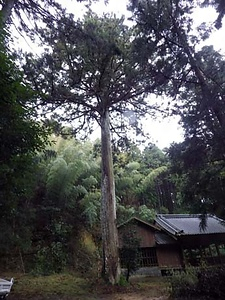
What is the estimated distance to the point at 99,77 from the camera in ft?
32.5

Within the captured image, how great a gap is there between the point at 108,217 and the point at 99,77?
524 cm

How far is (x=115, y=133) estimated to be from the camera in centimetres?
1224

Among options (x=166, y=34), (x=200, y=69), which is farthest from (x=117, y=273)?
(x=166, y=34)

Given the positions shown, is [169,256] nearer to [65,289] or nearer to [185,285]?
[65,289]

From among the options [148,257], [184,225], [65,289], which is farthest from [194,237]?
[65,289]

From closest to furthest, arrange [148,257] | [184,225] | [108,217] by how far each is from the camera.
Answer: [108,217], [148,257], [184,225]

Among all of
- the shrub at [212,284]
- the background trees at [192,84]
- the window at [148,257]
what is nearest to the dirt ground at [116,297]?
the shrub at [212,284]

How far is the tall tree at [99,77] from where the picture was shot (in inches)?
339

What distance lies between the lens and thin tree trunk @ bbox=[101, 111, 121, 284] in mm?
8648

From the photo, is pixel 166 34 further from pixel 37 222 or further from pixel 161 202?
pixel 161 202

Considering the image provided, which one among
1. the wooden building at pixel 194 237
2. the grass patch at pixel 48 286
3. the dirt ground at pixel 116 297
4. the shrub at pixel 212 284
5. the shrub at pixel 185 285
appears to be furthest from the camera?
the wooden building at pixel 194 237

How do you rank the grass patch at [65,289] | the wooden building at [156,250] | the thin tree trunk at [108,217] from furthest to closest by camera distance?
the wooden building at [156,250], the thin tree trunk at [108,217], the grass patch at [65,289]

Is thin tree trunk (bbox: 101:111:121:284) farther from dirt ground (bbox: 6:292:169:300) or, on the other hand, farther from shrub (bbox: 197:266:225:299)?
shrub (bbox: 197:266:225:299)

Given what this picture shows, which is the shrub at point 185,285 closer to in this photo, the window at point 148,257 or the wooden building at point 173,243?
the wooden building at point 173,243
